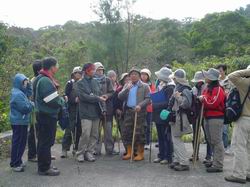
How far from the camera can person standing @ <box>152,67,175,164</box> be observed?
8097 millimetres

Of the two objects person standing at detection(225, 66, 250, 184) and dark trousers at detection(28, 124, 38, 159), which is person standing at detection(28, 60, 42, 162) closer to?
dark trousers at detection(28, 124, 38, 159)

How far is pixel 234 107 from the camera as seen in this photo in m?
6.65

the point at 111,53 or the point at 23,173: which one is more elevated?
the point at 111,53

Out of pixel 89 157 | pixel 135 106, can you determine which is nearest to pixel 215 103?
pixel 135 106

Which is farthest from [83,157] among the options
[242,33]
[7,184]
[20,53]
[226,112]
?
[242,33]

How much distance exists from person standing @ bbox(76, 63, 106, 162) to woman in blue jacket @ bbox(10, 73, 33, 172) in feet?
4.00

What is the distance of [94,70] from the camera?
8.30 metres

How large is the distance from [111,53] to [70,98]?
17.0 metres

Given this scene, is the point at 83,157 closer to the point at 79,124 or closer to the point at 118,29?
the point at 79,124

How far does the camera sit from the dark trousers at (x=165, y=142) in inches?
318

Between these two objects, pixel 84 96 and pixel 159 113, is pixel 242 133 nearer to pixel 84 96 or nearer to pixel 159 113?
pixel 159 113

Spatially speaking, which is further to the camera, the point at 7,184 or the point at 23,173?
the point at 23,173

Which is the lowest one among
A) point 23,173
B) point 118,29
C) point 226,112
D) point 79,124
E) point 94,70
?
point 23,173

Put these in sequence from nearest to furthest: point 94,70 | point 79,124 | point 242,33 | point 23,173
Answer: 1. point 23,173
2. point 94,70
3. point 79,124
4. point 242,33
